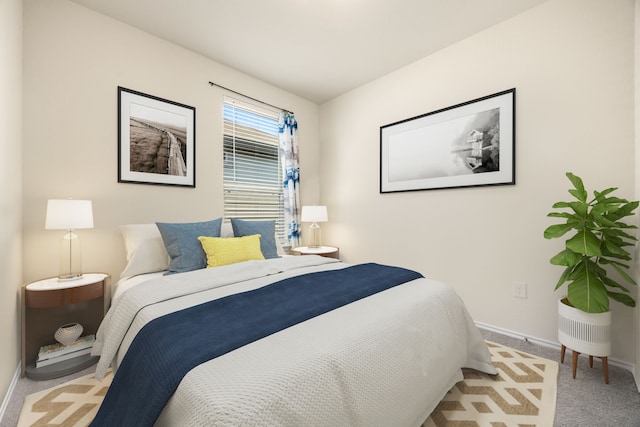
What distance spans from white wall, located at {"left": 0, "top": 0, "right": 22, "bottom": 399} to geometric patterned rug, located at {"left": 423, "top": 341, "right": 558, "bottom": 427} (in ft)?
8.02

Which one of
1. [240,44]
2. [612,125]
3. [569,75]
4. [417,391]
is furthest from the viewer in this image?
[240,44]

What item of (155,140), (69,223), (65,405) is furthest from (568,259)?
(155,140)

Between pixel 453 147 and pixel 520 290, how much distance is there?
1.46 m

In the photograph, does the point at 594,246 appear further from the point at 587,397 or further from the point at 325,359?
the point at 325,359

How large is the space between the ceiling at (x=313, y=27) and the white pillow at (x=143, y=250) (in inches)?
73.6

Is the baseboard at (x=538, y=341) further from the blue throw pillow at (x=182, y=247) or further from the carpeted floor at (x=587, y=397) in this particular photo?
the blue throw pillow at (x=182, y=247)

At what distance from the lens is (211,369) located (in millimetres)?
872

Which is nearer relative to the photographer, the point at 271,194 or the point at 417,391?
the point at 417,391

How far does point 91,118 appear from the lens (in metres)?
2.34

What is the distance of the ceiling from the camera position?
2.28 metres

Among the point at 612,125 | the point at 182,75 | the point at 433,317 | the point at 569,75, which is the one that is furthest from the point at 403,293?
the point at 182,75

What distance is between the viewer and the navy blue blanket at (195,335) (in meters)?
0.89

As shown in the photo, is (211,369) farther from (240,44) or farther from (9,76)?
(240,44)

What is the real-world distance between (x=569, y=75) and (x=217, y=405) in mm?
3091
